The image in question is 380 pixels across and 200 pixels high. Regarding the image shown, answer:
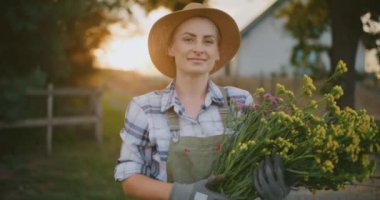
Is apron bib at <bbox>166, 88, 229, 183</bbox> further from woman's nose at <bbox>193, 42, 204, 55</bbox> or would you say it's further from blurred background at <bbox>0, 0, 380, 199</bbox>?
blurred background at <bbox>0, 0, 380, 199</bbox>

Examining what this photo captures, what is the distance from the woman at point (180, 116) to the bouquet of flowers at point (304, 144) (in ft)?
0.48

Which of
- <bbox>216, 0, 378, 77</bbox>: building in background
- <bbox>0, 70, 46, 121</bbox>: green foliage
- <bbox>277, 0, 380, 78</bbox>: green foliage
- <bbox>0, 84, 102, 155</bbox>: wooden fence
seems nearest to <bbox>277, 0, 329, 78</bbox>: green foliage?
<bbox>277, 0, 380, 78</bbox>: green foliage

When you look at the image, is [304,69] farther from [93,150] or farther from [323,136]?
[323,136]

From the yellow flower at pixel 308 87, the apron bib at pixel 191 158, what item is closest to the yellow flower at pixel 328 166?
the yellow flower at pixel 308 87

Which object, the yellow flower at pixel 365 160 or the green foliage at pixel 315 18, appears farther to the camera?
the green foliage at pixel 315 18

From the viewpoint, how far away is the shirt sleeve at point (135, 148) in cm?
222

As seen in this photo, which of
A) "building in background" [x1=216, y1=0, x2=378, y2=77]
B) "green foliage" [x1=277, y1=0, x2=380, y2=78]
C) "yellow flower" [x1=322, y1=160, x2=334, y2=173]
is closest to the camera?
"yellow flower" [x1=322, y1=160, x2=334, y2=173]

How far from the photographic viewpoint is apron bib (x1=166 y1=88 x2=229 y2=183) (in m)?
2.17

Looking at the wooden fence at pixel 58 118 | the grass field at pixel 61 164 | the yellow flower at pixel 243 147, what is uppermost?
the yellow flower at pixel 243 147

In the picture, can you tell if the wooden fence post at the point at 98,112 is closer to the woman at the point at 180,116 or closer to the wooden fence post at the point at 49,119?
the wooden fence post at the point at 49,119

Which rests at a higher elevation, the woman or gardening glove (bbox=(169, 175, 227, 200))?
the woman

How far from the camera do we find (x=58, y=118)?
9.55 metres

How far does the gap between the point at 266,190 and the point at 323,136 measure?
0.95 ft

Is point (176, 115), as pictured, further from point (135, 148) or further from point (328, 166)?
point (328, 166)
